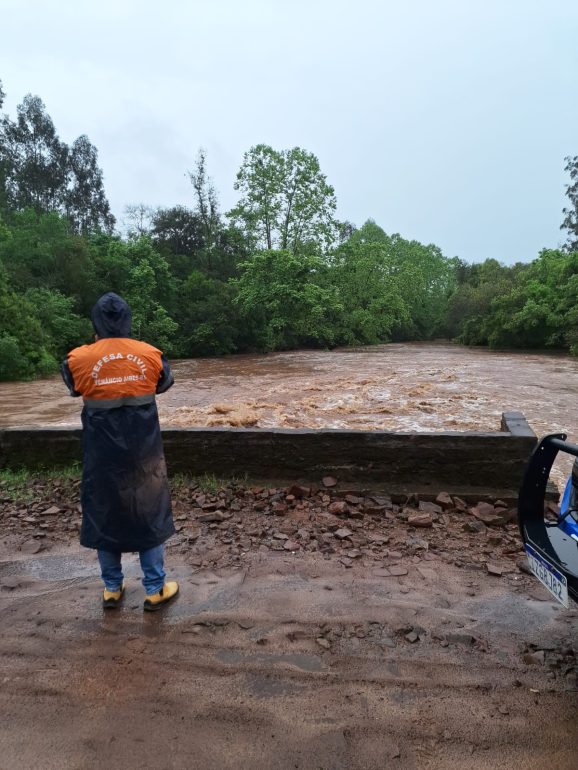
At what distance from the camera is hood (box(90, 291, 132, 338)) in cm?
288

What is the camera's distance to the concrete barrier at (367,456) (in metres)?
4.68

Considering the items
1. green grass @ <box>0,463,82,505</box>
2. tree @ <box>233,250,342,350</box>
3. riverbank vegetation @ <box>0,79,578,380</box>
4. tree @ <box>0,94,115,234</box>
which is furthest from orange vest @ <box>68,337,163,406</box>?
tree @ <box>0,94,115,234</box>

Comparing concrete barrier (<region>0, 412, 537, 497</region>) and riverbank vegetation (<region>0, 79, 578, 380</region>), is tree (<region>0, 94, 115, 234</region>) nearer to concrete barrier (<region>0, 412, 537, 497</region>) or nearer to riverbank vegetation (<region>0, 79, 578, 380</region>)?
riverbank vegetation (<region>0, 79, 578, 380</region>)

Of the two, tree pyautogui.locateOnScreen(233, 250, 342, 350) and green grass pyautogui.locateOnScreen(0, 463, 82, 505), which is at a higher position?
tree pyautogui.locateOnScreen(233, 250, 342, 350)

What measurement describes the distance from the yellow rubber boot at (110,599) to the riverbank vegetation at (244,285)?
51.5 feet

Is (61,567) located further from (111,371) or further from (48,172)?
(48,172)

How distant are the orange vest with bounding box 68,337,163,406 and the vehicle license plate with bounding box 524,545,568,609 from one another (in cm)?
223

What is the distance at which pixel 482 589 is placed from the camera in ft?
10.4

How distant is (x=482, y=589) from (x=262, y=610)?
142 cm

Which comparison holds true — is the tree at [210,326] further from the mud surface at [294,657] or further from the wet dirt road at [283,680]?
the wet dirt road at [283,680]

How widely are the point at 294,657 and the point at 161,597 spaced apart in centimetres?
94

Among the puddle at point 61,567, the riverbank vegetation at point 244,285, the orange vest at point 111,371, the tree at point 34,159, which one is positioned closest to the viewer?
the orange vest at point 111,371

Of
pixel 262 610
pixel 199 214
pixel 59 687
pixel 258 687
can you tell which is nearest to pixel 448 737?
pixel 258 687

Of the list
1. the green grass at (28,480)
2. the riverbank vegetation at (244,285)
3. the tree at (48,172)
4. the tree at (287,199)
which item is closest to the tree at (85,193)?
the tree at (48,172)
